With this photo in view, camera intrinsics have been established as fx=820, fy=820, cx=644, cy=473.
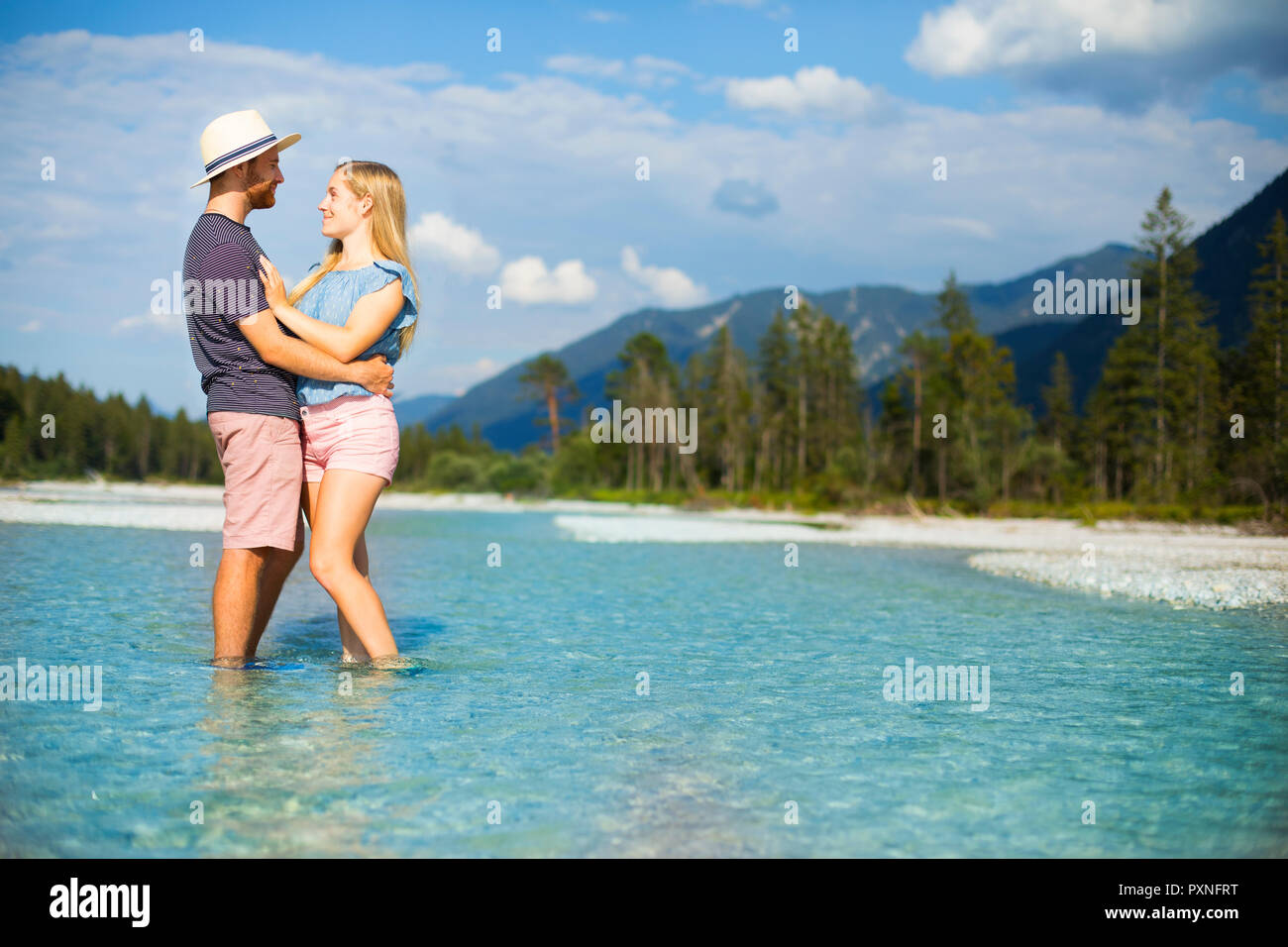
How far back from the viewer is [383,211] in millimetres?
4406

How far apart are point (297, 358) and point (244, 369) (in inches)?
13.1

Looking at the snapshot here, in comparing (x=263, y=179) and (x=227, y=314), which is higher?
(x=263, y=179)

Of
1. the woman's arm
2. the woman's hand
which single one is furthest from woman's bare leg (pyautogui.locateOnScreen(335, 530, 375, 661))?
the woman's hand

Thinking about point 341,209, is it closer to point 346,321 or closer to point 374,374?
point 346,321

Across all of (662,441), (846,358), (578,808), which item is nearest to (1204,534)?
(578,808)

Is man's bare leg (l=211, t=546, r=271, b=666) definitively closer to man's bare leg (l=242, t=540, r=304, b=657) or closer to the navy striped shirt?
man's bare leg (l=242, t=540, r=304, b=657)

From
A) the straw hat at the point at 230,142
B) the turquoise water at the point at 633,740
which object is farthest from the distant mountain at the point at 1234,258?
the straw hat at the point at 230,142

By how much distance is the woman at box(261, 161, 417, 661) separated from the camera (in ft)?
13.5

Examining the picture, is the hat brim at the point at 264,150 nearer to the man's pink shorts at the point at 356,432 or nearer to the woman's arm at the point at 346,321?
the woman's arm at the point at 346,321

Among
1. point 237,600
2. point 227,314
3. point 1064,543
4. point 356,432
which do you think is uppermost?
point 227,314

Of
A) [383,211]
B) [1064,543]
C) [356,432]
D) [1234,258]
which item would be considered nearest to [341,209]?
[383,211]

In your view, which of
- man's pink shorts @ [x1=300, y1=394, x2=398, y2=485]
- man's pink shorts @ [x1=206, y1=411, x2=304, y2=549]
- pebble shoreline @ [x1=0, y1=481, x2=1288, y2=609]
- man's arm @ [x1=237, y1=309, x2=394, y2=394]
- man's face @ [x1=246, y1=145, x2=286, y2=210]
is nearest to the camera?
man's arm @ [x1=237, y1=309, x2=394, y2=394]
